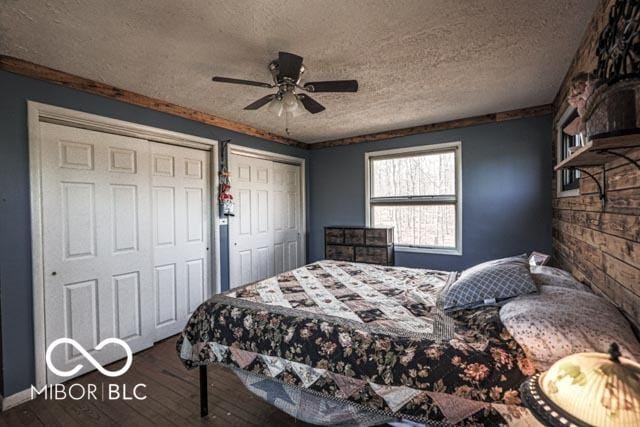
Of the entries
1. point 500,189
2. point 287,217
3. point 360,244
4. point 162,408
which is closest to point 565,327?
point 162,408

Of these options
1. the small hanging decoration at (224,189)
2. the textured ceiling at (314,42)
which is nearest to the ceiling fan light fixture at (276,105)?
the textured ceiling at (314,42)

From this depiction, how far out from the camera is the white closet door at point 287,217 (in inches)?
183

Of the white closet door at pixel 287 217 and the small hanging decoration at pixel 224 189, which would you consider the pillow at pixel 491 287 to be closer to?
the small hanging decoration at pixel 224 189

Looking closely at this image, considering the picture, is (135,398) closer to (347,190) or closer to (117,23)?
(117,23)

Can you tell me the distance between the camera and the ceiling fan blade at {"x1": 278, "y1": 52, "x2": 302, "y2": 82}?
68.6 inches

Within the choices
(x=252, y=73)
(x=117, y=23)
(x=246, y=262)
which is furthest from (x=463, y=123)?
(x=117, y=23)

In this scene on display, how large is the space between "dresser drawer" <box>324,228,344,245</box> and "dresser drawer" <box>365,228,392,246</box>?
0.40 m

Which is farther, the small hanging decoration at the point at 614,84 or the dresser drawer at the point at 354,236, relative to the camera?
the dresser drawer at the point at 354,236

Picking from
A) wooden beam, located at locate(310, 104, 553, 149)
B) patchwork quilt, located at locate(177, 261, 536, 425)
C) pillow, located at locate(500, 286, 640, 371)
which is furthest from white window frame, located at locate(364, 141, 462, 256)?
pillow, located at locate(500, 286, 640, 371)

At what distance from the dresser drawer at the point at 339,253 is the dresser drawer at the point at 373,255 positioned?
0.12 m

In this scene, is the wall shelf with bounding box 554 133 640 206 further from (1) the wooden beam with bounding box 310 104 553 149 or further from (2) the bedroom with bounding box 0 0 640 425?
(1) the wooden beam with bounding box 310 104 553 149

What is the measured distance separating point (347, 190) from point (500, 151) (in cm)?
213

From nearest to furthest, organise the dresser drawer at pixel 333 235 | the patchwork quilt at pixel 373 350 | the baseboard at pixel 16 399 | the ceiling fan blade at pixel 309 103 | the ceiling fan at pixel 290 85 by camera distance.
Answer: the patchwork quilt at pixel 373 350
the ceiling fan at pixel 290 85
the baseboard at pixel 16 399
the ceiling fan blade at pixel 309 103
the dresser drawer at pixel 333 235

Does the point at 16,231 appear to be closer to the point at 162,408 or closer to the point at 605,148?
the point at 162,408
